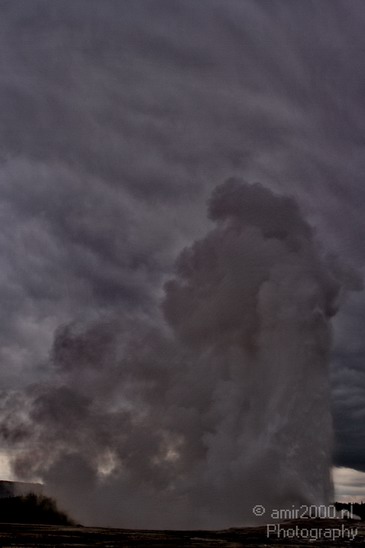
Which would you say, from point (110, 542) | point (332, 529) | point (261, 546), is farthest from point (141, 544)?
point (332, 529)

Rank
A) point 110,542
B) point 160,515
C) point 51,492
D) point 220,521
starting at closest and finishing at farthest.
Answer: point 110,542 → point 220,521 → point 160,515 → point 51,492

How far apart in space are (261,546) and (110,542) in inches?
596

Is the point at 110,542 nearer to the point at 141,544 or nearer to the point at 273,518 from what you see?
the point at 141,544

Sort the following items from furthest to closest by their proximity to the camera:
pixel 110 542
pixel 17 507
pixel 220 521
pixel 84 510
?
pixel 17 507, pixel 84 510, pixel 220 521, pixel 110 542

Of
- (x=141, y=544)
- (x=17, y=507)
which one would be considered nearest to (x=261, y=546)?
(x=141, y=544)

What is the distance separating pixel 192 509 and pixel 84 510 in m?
24.5

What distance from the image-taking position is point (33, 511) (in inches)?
5443

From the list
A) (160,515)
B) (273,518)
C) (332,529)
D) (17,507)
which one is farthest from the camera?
(17,507)

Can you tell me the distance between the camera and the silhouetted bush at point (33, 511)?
399ft

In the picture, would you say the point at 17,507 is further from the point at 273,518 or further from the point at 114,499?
the point at 273,518

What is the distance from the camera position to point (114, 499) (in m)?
132

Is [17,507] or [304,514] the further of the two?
[17,507]

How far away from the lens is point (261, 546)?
53.9 metres

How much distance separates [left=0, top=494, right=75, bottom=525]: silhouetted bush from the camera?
399 feet
